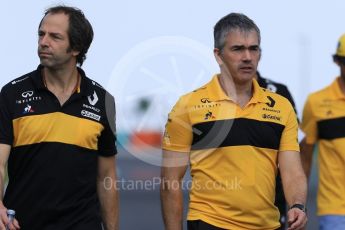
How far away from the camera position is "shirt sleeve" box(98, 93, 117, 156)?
8508mm

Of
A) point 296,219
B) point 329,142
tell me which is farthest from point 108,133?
point 329,142

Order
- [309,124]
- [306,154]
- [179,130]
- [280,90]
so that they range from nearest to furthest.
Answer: [179,130], [309,124], [306,154], [280,90]

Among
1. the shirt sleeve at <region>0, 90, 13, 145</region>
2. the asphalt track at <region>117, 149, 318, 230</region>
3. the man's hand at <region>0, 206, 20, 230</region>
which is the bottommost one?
the asphalt track at <region>117, 149, 318, 230</region>

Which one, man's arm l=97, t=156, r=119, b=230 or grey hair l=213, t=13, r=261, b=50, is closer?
grey hair l=213, t=13, r=261, b=50

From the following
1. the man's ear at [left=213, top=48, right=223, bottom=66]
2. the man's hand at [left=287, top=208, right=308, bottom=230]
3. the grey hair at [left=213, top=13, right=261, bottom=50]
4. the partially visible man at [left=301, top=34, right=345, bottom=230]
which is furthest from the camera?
the partially visible man at [left=301, top=34, right=345, bottom=230]

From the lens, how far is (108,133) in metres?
8.55

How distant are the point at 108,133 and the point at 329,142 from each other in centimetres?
249

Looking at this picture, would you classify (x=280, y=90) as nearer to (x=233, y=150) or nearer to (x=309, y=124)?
(x=309, y=124)

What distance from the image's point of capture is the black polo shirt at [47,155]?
8141 millimetres

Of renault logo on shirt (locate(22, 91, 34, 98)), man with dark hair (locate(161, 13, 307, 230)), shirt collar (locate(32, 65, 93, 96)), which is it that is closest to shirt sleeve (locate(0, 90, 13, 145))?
renault logo on shirt (locate(22, 91, 34, 98))

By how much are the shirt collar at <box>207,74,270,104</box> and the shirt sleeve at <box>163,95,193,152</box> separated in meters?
0.24

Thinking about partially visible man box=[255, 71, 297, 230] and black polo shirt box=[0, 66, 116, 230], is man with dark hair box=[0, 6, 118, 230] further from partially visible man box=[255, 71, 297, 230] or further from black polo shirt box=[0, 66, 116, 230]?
partially visible man box=[255, 71, 297, 230]

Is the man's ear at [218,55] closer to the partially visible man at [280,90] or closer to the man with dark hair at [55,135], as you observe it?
the man with dark hair at [55,135]

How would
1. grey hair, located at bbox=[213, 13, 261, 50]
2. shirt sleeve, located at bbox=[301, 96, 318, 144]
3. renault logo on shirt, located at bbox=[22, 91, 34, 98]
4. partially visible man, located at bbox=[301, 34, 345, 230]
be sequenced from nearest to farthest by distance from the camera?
renault logo on shirt, located at bbox=[22, 91, 34, 98] < grey hair, located at bbox=[213, 13, 261, 50] < partially visible man, located at bbox=[301, 34, 345, 230] < shirt sleeve, located at bbox=[301, 96, 318, 144]
